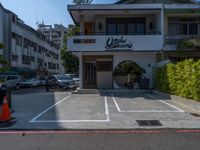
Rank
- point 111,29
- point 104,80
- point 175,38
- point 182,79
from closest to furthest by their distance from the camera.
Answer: point 182,79
point 175,38
point 104,80
point 111,29

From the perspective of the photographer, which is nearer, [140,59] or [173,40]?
[140,59]

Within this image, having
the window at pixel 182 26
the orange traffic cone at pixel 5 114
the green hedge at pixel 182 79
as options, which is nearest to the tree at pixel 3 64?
the orange traffic cone at pixel 5 114

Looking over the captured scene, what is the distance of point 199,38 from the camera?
26734 millimetres

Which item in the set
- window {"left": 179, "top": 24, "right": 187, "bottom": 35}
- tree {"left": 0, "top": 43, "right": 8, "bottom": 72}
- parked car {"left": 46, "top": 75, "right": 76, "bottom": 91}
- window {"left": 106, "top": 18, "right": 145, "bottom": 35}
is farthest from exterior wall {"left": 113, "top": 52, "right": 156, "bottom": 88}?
tree {"left": 0, "top": 43, "right": 8, "bottom": 72}

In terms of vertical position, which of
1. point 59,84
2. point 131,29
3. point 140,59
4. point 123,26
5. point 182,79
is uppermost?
point 123,26

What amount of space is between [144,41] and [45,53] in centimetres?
5309

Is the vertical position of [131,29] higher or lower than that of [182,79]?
higher

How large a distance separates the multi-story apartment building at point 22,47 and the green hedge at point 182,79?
19.4 m

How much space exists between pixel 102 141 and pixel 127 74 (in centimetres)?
1887

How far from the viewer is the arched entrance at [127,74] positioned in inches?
1054

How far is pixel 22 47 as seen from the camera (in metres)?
55.0

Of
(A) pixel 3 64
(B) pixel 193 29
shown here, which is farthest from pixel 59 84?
(A) pixel 3 64

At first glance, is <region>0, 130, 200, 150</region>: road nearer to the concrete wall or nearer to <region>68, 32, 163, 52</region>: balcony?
<region>68, 32, 163, 52</region>: balcony

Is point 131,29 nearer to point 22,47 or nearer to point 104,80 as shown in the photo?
point 104,80
